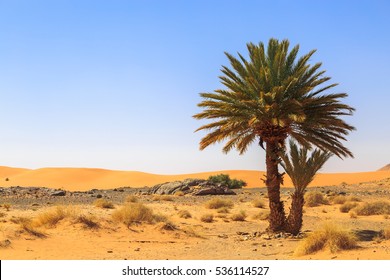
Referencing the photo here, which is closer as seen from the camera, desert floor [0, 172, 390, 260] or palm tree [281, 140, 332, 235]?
desert floor [0, 172, 390, 260]

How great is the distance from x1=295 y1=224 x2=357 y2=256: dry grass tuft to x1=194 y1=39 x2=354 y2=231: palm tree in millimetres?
5542

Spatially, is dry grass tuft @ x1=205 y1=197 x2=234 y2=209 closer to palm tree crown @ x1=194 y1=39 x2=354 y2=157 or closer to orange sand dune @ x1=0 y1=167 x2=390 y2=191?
palm tree crown @ x1=194 y1=39 x2=354 y2=157

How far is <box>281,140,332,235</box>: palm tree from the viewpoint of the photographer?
19.6 metres

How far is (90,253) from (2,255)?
2.60 metres

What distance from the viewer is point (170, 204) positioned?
34656 millimetres

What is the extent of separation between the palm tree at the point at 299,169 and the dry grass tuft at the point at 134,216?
6.08 m

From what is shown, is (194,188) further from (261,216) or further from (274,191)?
(274,191)

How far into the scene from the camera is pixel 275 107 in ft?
62.5

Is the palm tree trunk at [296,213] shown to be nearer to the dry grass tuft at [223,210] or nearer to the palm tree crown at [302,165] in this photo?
the palm tree crown at [302,165]

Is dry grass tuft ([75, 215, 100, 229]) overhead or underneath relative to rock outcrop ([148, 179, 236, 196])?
underneath

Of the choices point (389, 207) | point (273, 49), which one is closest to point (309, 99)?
point (273, 49)

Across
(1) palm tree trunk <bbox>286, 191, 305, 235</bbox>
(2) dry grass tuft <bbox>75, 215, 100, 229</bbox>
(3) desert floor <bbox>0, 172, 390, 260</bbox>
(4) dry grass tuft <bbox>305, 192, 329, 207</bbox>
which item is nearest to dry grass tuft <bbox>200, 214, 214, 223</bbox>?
(3) desert floor <bbox>0, 172, 390, 260</bbox>

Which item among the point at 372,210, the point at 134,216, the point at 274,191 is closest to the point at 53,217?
the point at 134,216
